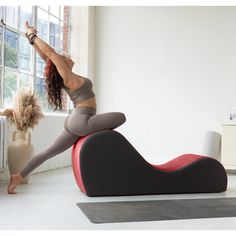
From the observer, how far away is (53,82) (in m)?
4.19

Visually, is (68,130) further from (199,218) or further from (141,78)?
(141,78)

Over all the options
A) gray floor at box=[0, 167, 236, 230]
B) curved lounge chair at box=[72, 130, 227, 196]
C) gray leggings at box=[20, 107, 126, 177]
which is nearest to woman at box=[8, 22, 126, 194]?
gray leggings at box=[20, 107, 126, 177]

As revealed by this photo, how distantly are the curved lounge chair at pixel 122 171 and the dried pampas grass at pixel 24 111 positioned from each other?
2.35ft

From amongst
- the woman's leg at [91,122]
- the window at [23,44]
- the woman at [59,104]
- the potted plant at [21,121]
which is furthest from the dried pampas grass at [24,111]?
the woman's leg at [91,122]

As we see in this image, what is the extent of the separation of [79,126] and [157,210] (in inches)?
48.1

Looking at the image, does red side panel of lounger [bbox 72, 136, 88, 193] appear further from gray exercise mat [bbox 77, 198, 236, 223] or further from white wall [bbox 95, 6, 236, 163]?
white wall [bbox 95, 6, 236, 163]

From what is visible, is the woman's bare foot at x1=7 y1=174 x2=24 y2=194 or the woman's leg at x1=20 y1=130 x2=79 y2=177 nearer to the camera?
the woman's bare foot at x1=7 y1=174 x2=24 y2=194

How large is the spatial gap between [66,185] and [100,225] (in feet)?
6.56

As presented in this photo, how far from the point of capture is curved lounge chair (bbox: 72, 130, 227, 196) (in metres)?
3.89

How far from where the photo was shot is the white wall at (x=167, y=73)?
259 inches

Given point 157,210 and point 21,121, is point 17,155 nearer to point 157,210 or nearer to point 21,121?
point 21,121

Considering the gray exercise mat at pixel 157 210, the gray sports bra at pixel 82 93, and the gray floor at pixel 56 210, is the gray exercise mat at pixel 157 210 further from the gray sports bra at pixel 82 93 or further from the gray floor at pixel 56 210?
the gray sports bra at pixel 82 93

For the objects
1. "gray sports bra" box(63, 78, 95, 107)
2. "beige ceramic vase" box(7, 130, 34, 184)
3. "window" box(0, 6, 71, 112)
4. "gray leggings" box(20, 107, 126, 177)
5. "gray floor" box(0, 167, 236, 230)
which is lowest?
"gray floor" box(0, 167, 236, 230)
